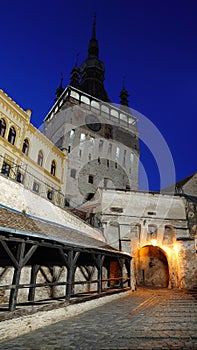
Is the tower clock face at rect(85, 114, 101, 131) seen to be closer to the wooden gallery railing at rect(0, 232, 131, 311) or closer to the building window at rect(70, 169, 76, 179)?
the building window at rect(70, 169, 76, 179)

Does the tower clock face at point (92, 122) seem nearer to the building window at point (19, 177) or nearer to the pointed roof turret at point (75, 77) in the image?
the pointed roof turret at point (75, 77)

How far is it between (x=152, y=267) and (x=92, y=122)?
84.0 ft

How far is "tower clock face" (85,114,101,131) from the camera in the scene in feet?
124

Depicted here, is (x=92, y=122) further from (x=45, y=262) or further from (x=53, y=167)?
(x=45, y=262)

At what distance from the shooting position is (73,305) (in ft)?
24.7

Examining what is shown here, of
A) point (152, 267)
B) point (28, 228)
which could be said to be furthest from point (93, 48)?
point (28, 228)

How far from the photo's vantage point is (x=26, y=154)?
795 inches

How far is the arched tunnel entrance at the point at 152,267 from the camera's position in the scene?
1991 cm

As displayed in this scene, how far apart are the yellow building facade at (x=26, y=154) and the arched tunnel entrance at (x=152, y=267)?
9516 mm

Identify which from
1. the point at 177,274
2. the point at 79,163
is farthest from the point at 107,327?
the point at 79,163

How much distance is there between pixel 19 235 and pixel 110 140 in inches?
1373

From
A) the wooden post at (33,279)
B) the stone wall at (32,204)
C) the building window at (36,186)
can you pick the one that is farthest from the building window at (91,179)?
the wooden post at (33,279)

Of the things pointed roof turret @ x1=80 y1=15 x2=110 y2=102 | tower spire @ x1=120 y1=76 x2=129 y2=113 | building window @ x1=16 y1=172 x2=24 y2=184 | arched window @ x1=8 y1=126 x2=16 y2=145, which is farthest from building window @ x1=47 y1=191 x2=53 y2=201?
tower spire @ x1=120 y1=76 x2=129 y2=113

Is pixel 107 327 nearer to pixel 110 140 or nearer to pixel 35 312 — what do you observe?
pixel 35 312
